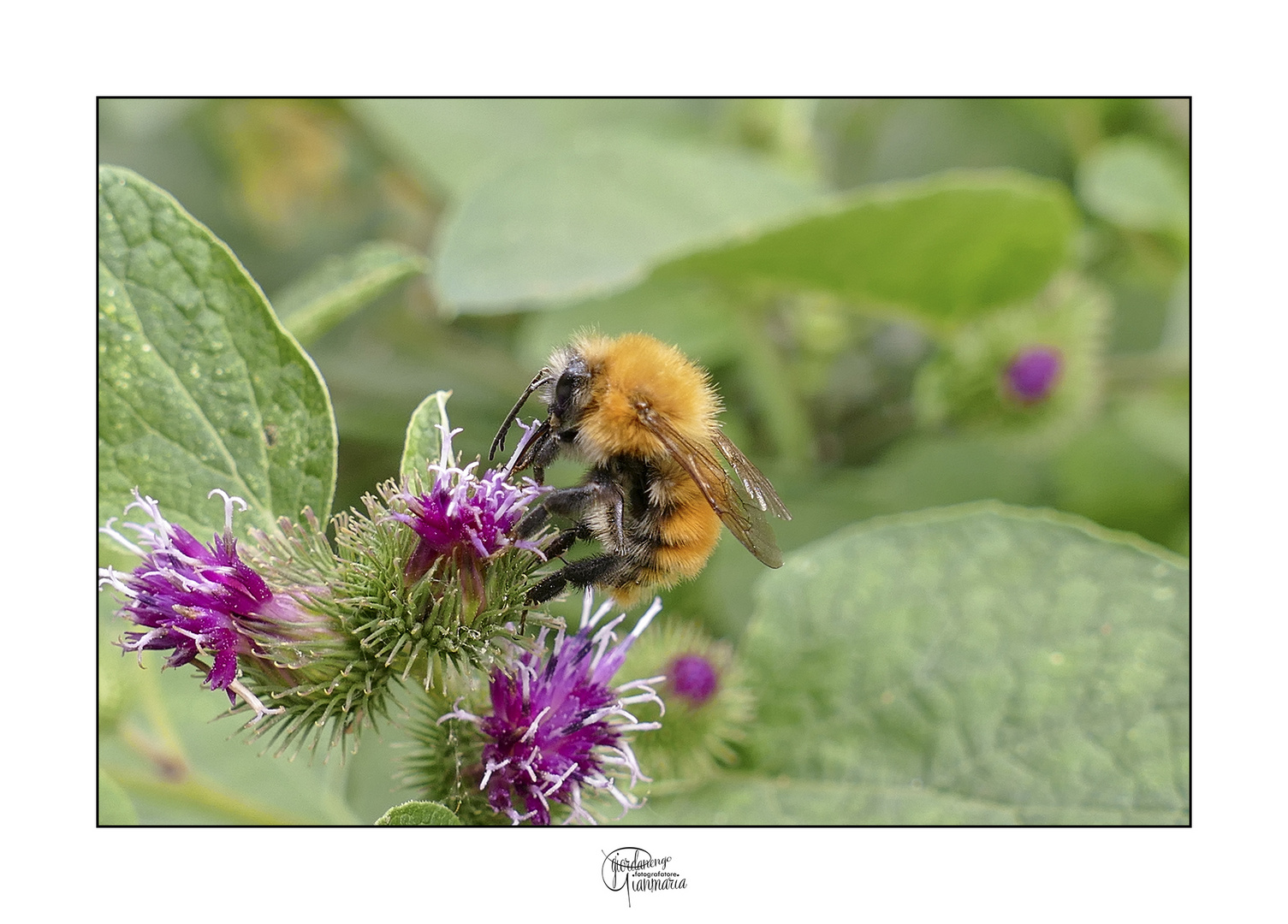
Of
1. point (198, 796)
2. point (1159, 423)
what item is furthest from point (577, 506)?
point (1159, 423)

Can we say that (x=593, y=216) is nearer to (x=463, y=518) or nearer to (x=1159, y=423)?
(x=463, y=518)

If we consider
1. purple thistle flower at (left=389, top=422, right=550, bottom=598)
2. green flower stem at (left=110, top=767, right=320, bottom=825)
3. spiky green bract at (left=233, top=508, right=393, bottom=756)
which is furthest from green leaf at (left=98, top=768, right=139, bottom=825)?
purple thistle flower at (left=389, top=422, right=550, bottom=598)

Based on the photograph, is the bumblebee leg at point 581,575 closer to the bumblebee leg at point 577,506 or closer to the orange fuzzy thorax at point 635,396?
the bumblebee leg at point 577,506

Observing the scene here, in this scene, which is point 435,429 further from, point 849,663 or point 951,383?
point 951,383

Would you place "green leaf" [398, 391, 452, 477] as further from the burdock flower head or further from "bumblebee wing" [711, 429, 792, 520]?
"bumblebee wing" [711, 429, 792, 520]

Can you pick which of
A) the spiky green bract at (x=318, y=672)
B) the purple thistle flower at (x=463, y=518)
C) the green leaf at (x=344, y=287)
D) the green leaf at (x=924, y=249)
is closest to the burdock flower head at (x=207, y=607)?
the spiky green bract at (x=318, y=672)
